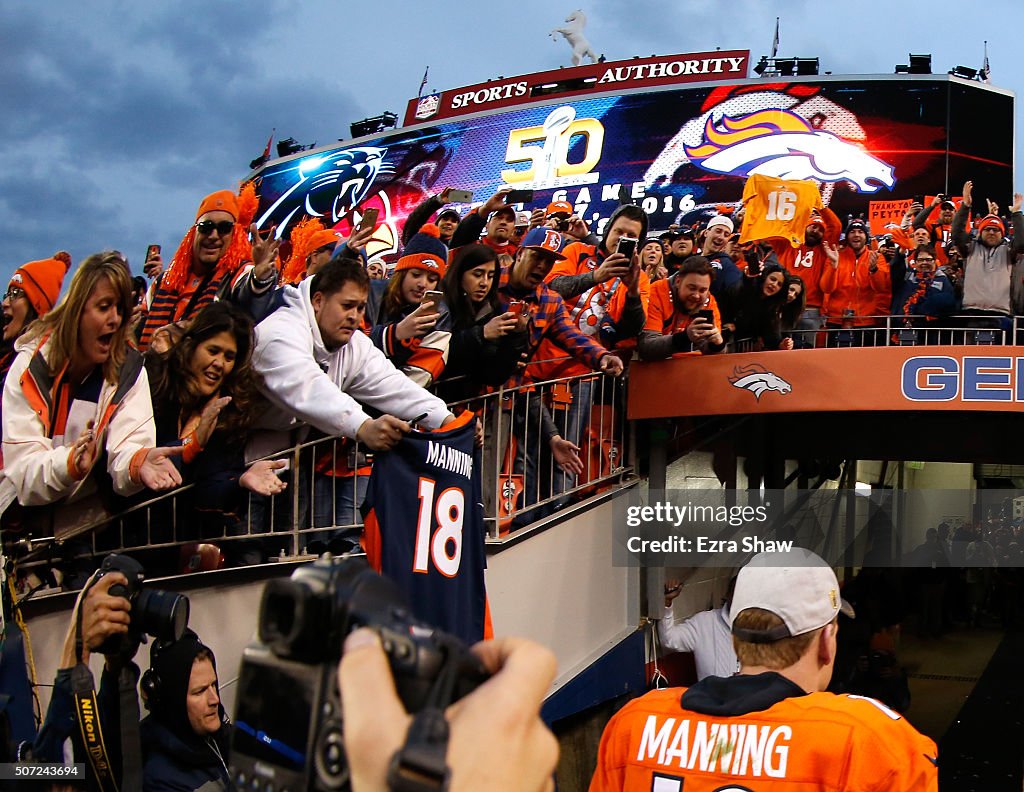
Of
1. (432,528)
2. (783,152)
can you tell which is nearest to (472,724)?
(432,528)

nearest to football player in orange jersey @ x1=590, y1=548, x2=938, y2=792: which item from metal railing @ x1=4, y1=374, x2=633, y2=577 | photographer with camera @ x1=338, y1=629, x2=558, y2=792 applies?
photographer with camera @ x1=338, y1=629, x2=558, y2=792

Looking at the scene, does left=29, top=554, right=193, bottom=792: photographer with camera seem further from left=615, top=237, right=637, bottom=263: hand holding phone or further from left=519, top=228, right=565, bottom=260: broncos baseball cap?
left=519, top=228, right=565, bottom=260: broncos baseball cap

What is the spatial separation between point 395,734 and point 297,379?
4.06 m

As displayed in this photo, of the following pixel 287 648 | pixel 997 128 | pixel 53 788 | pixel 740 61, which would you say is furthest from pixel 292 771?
pixel 740 61

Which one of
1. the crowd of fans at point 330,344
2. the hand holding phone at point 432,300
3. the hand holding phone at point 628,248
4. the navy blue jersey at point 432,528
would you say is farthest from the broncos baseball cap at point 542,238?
the navy blue jersey at point 432,528

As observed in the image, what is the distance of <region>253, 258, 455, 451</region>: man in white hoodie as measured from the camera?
509 cm

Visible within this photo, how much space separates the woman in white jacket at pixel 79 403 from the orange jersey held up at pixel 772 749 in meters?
2.21

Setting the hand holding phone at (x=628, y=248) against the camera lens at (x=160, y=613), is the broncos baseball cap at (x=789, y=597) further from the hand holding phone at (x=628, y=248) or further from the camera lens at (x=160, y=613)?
the hand holding phone at (x=628, y=248)

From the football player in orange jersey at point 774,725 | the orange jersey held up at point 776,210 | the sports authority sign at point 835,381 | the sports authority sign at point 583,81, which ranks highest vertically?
the sports authority sign at point 583,81

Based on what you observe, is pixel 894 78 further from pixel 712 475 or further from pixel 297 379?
pixel 297 379

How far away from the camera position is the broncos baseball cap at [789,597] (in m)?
3.07

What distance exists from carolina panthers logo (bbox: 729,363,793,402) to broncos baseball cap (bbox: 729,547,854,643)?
18.7 ft

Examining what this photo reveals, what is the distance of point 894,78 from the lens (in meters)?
21.0

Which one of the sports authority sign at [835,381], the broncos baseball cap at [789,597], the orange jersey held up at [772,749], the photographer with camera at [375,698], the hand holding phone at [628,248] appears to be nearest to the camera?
the photographer with camera at [375,698]
